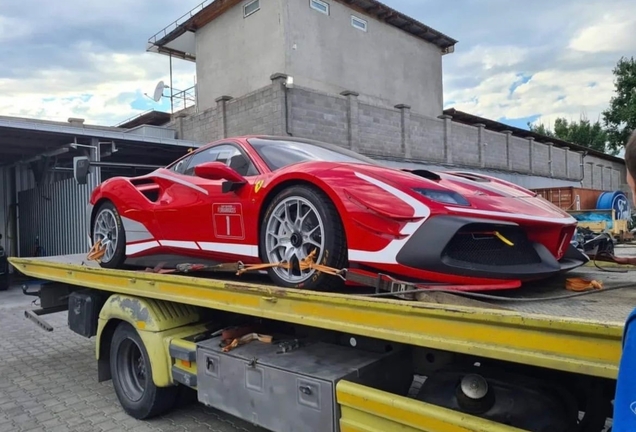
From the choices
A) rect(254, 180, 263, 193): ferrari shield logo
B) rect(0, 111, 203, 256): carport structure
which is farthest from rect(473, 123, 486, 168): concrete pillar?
rect(254, 180, 263, 193): ferrari shield logo

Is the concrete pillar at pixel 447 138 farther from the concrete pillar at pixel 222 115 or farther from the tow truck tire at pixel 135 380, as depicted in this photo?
the tow truck tire at pixel 135 380

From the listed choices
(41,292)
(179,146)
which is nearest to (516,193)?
(41,292)

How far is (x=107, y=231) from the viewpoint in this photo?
4668 millimetres

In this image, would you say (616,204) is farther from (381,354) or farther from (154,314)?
(154,314)

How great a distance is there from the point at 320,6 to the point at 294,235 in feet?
59.2

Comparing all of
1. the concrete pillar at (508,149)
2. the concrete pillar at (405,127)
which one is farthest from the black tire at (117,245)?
the concrete pillar at (508,149)

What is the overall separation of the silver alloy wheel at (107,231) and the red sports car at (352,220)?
2.45 feet

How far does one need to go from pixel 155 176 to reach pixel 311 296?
2.37 metres

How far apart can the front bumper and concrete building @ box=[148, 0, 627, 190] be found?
1107 cm

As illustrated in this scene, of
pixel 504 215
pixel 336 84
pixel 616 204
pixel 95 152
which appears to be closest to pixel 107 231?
pixel 504 215

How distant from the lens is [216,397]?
10.6 ft

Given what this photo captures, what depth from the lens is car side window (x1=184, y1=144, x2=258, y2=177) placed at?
11.7ft

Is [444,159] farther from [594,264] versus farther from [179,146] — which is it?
[594,264]

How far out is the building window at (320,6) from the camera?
18672mm
